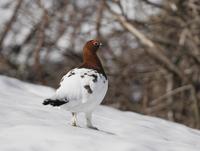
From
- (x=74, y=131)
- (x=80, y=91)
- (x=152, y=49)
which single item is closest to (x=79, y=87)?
(x=80, y=91)

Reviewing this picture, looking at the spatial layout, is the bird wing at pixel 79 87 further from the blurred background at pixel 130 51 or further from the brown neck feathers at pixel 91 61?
the blurred background at pixel 130 51

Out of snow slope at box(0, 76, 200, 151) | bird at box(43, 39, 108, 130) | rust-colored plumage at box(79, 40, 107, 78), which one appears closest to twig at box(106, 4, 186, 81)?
snow slope at box(0, 76, 200, 151)

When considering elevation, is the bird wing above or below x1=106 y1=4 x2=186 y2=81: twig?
below

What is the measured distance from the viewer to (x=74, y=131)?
526 cm

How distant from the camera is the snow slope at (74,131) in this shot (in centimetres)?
482

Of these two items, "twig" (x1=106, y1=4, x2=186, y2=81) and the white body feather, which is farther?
"twig" (x1=106, y1=4, x2=186, y2=81)

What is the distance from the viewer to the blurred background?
33.6ft

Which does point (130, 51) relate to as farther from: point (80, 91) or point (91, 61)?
point (80, 91)

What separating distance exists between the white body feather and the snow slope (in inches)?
7.6

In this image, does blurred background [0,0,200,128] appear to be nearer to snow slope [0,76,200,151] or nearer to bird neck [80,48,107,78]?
snow slope [0,76,200,151]

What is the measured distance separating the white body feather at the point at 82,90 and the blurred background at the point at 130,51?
4331 millimetres

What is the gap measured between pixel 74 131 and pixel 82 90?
0.32 meters

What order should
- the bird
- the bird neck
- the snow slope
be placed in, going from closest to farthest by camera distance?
the snow slope
the bird
the bird neck

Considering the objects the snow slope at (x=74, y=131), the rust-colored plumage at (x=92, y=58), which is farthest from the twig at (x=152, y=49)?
the rust-colored plumage at (x=92, y=58)
